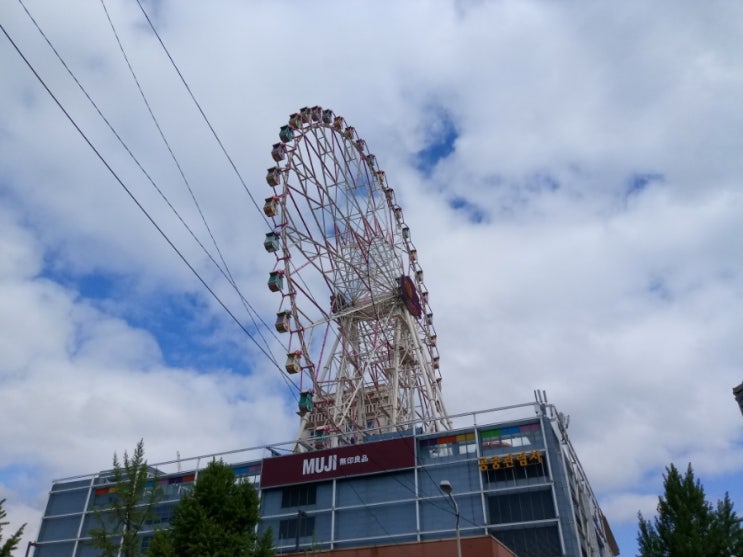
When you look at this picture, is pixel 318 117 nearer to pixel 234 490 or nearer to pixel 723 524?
pixel 234 490

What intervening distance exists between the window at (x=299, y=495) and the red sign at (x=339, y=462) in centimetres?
52

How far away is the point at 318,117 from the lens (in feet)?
160

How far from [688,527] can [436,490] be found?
53.5 ft

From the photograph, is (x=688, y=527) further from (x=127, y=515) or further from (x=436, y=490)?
(x=127, y=515)

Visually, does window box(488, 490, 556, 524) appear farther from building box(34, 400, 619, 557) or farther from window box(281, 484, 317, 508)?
window box(281, 484, 317, 508)

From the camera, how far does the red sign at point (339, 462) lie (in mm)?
41594

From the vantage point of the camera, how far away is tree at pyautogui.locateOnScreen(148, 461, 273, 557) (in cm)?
1995

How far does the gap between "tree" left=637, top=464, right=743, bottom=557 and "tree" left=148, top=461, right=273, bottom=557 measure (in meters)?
17.0

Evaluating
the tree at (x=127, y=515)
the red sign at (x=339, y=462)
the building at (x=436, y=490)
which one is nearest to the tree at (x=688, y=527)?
the building at (x=436, y=490)

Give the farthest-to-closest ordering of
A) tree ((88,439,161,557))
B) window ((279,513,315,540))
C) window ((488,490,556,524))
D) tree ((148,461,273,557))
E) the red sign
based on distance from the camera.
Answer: the red sign
window ((279,513,315,540))
window ((488,490,556,524))
tree ((88,439,161,557))
tree ((148,461,273,557))

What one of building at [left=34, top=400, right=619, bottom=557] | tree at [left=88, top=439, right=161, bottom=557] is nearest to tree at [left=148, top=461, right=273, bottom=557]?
tree at [left=88, top=439, right=161, bottom=557]

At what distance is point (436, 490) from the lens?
3975 centimetres

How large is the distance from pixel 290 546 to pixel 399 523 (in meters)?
7.43

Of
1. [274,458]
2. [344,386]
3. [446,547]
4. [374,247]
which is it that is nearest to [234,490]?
[446,547]
